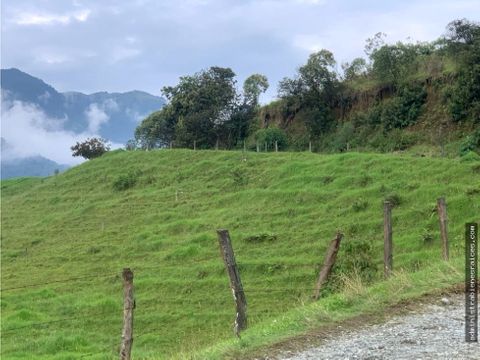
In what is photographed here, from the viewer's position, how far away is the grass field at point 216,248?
15.2m

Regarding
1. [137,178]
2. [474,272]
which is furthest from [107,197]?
[474,272]

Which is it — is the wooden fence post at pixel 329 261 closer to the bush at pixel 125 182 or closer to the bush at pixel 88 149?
the bush at pixel 125 182

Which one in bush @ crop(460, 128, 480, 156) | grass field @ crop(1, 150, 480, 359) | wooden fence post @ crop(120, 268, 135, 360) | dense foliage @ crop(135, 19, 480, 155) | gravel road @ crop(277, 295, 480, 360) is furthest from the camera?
dense foliage @ crop(135, 19, 480, 155)

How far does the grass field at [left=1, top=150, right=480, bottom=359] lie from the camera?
15172mm

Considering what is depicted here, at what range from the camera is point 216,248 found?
89.5 feet

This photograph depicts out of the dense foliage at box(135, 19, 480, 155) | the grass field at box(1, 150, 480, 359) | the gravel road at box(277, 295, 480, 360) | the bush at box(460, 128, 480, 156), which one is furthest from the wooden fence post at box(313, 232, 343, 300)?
the dense foliage at box(135, 19, 480, 155)

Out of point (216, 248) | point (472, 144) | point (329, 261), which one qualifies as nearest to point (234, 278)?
point (329, 261)

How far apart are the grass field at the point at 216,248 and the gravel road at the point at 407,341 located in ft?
2.30

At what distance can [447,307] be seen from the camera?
8227mm

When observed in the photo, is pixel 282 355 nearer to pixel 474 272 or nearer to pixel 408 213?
pixel 474 272

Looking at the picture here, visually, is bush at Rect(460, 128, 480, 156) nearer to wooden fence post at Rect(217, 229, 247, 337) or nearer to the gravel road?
wooden fence post at Rect(217, 229, 247, 337)

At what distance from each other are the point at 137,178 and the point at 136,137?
1186 inches

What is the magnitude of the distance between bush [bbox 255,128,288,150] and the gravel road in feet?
139

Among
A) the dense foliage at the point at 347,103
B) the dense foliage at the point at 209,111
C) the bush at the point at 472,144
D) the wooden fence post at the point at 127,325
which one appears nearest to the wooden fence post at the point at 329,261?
the wooden fence post at the point at 127,325
